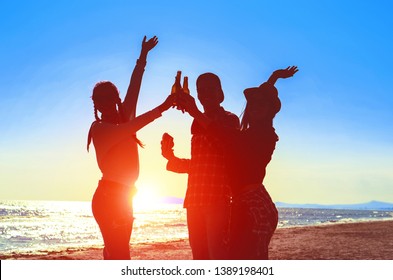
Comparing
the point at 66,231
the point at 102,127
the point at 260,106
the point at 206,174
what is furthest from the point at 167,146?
the point at 66,231

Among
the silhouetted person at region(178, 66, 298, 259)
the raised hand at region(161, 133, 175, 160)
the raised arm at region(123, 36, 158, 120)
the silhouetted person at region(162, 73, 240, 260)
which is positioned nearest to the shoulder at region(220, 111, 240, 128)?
the silhouetted person at region(162, 73, 240, 260)

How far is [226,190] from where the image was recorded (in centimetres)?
314

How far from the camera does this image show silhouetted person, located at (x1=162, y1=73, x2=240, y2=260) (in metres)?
3.04

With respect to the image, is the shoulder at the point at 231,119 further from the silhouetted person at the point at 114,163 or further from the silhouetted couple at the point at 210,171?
the silhouetted person at the point at 114,163

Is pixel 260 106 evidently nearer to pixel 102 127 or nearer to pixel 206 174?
pixel 206 174

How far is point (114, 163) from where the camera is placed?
3121 millimetres

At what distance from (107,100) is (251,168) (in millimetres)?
1144

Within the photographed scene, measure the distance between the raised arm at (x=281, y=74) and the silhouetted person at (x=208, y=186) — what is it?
1.51ft

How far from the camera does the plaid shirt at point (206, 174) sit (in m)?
3.12

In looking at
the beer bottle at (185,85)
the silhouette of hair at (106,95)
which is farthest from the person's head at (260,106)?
the silhouette of hair at (106,95)
